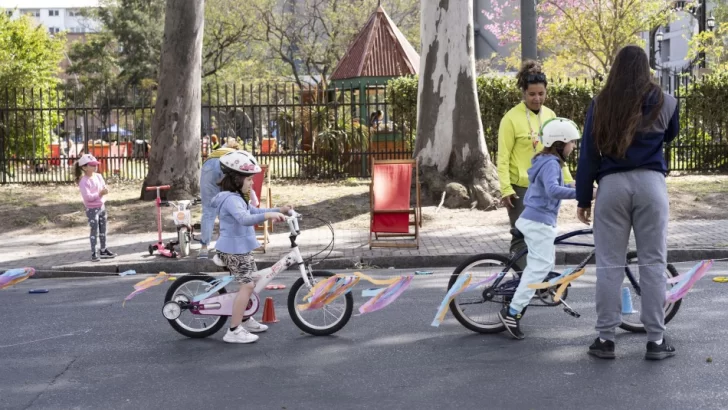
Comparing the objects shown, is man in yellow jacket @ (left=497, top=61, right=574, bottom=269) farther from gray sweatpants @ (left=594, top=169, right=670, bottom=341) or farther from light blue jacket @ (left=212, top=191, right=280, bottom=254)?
light blue jacket @ (left=212, top=191, right=280, bottom=254)

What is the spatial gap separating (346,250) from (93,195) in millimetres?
3123

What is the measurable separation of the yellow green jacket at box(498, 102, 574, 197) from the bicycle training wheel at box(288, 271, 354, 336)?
1499mm

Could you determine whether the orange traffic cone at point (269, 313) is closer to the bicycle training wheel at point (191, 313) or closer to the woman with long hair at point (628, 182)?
the bicycle training wheel at point (191, 313)

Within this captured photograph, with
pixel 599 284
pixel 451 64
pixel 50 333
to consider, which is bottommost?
pixel 50 333

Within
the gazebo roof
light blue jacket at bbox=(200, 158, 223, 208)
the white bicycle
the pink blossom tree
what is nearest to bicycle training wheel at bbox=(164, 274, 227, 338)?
the white bicycle

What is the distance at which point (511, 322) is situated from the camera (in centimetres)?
657

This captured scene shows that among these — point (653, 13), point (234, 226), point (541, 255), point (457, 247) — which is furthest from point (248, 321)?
point (653, 13)

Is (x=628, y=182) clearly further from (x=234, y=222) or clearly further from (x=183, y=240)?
(x=183, y=240)

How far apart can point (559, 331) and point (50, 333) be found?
12.8 feet

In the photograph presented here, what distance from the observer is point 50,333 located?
743 centimetres

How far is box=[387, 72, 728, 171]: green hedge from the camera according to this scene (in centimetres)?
1883

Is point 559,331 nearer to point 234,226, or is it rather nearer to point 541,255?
point 541,255

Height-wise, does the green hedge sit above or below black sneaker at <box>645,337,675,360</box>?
above

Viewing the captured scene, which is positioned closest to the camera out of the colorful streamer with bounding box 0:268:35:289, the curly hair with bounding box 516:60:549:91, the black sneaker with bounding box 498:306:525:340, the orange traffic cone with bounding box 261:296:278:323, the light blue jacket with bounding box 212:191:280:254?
the black sneaker with bounding box 498:306:525:340
